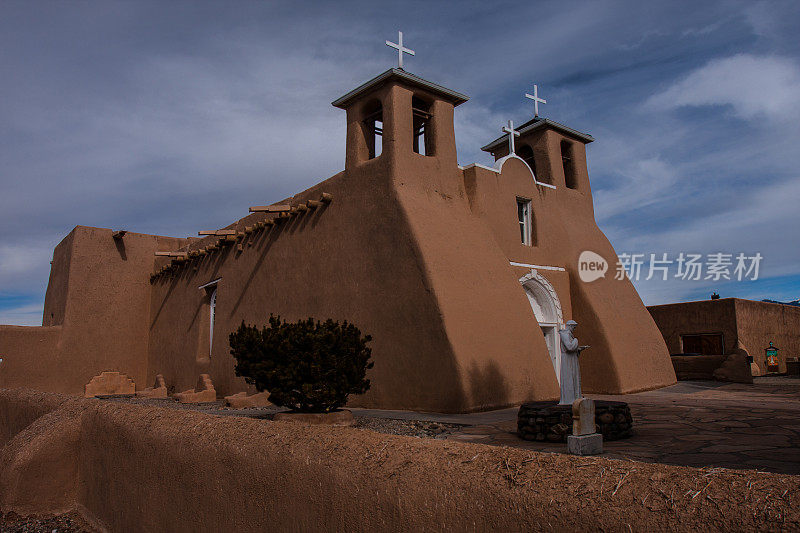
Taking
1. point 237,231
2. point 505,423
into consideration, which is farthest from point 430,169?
point 237,231

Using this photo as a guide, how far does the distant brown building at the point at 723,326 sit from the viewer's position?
2116 centimetres

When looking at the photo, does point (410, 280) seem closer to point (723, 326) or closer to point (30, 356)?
point (30, 356)

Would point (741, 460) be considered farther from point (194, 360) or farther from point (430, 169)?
point (194, 360)

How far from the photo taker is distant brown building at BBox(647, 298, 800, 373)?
2116 centimetres

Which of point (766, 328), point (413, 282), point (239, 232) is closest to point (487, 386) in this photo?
point (413, 282)

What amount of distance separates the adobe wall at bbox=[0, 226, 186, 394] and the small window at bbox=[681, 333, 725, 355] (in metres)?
21.0

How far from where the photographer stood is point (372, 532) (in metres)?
2.81

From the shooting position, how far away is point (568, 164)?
17.1 meters

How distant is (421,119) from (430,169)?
2675 millimetres

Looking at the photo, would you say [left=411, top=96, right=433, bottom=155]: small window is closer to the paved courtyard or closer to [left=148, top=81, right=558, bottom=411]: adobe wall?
[left=148, top=81, right=558, bottom=411]: adobe wall

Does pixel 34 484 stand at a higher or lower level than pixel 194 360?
lower

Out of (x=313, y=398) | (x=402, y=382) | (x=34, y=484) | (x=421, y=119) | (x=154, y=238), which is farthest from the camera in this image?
(x=154, y=238)

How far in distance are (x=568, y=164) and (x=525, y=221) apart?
390 cm

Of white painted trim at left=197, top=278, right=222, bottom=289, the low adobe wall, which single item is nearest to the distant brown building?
white painted trim at left=197, top=278, right=222, bottom=289
